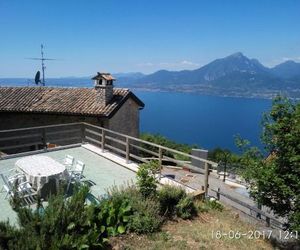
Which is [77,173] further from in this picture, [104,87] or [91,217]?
[104,87]

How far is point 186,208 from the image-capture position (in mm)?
7688

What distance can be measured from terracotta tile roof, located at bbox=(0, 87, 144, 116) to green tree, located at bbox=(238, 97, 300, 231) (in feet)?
43.8

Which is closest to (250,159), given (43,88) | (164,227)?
(164,227)

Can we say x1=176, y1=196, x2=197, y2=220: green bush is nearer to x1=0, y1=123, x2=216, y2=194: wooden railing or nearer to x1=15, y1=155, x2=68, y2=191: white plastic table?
x1=0, y1=123, x2=216, y2=194: wooden railing

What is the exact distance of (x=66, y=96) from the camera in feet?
70.0

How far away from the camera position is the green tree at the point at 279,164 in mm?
5758

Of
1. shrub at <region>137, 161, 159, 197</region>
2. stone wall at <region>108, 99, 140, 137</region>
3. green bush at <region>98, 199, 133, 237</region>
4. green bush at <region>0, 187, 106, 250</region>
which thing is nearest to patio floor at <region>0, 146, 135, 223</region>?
shrub at <region>137, 161, 159, 197</region>

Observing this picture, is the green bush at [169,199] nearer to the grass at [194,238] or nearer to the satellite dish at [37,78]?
the grass at [194,238]

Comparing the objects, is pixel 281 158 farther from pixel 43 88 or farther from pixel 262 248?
pixel 43 88

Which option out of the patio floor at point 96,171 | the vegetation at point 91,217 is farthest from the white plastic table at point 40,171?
the vegetation at point 91,217

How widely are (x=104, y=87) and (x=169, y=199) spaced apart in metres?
13.3

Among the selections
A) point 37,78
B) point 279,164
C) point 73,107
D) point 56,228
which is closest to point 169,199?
point 279,164

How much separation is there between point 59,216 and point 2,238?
88 cm

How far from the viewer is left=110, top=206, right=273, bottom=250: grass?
20.1ft
